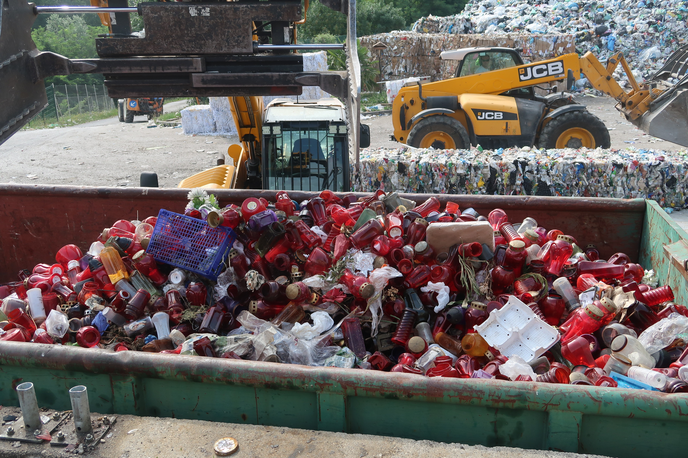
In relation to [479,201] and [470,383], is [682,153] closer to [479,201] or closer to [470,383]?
[479,201]

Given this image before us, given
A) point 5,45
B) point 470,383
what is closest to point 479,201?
point 470,383

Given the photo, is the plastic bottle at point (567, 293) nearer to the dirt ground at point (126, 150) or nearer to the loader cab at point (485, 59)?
the loader cab at point (485, 59)

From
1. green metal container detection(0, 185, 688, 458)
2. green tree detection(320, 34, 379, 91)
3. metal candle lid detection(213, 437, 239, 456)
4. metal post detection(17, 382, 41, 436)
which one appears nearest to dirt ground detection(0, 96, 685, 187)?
green tree detection(320, 34, 379, 91)

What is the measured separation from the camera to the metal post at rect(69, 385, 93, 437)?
6.31 feet

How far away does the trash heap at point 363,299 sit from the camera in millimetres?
2549

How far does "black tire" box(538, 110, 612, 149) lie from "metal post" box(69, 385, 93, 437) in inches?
377

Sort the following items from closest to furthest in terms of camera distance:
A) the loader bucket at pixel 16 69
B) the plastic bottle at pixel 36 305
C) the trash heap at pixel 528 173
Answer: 1. the plastic bottle at pixel 36 305
2. the loader bucket at pixel 16 69
3. the trash heap at pixel 528 173

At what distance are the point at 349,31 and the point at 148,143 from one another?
1329 cm

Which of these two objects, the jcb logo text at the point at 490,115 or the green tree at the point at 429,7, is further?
the green tree at the point at 429,7

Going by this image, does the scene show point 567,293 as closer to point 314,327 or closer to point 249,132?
point 314,327

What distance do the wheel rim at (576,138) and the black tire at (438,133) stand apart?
1834 millimetres

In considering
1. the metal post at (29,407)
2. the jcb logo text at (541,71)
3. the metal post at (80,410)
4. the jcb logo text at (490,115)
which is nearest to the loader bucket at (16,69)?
the metal post at (29,407)

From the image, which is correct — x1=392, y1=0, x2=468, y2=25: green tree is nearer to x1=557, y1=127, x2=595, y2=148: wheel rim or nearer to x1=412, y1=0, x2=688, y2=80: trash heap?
x1=412, y1=0, x2=688, y2=80: trash heap

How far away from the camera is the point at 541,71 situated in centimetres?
1035
